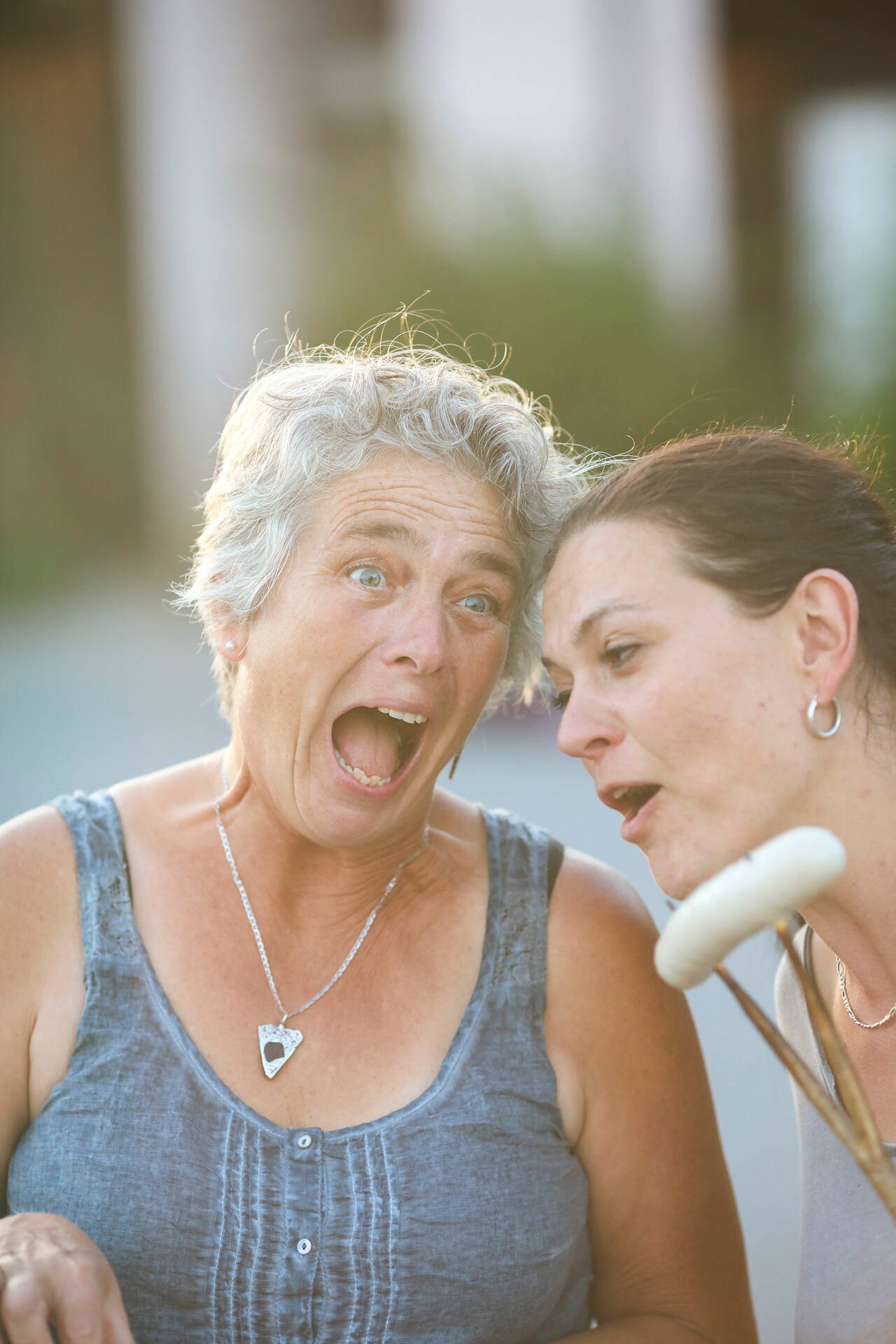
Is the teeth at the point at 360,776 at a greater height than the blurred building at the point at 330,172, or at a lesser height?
lesser

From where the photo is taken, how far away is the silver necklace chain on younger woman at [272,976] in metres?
2.13

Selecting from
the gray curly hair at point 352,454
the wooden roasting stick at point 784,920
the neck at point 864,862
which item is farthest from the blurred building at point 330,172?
the wooden roasting stick at point 784,920

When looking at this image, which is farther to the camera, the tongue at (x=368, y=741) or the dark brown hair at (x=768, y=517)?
the tongue at (x=368, y=741)

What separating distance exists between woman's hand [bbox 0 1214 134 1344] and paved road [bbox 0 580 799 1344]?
0.93 meters

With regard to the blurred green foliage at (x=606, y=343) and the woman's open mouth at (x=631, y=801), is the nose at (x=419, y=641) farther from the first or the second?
the blurred green foliage at (x=606, y=343)

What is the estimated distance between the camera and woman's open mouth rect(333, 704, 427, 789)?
2318 mm

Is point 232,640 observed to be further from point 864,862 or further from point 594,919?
point 864,862

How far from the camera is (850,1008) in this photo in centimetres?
210

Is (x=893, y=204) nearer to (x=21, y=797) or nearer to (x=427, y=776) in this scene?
(x=21, y=797)

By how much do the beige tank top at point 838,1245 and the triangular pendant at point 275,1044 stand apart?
2.68 feet

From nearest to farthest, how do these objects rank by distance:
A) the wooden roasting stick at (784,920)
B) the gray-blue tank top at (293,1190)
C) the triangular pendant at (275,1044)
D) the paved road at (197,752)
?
the wooden roasting stick at (784,920) → the gray-blue tank top at (293,1190) → the triangular pendant at (275,1044) → the paved road at (197,752)

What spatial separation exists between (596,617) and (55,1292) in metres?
1.12

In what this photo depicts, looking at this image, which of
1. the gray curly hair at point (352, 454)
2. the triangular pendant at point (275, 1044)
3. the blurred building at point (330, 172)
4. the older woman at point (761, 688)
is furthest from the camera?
the blurred building at point (330, 172)

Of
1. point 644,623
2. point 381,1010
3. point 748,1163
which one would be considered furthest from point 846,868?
point 748,1163
